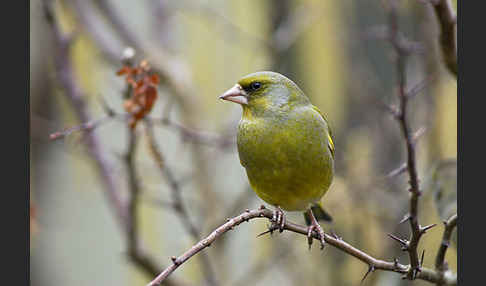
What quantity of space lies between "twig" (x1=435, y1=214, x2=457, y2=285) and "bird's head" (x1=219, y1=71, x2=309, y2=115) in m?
0.87

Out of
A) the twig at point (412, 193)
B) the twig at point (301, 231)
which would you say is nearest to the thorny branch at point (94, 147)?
the twig at point (301, 231)

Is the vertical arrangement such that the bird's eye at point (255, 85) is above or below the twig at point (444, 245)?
above

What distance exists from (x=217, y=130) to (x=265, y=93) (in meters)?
2.71

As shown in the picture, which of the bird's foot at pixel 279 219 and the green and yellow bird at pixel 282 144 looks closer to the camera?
the bird's foot at pixel 279 219

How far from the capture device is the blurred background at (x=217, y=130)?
470 cm

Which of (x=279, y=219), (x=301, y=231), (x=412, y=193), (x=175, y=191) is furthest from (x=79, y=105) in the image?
(x=412, y=193)

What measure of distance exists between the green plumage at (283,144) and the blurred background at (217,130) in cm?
181

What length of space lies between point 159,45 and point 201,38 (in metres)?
0.81

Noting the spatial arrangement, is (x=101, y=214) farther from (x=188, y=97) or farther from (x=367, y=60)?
(x=367, y=60)

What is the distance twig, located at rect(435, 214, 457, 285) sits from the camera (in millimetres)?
2055

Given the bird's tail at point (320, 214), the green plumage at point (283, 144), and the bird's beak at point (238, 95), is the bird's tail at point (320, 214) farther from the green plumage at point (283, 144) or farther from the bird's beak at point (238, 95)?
the bird's beak at point (238, 95)

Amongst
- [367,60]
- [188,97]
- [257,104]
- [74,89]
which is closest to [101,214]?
[188,97]

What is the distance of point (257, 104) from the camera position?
265 cm

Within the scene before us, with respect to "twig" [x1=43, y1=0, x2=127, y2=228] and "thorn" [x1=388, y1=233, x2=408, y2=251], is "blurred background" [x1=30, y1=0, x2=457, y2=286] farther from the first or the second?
"thorn" [x1=388, y1=233, x2=408, y2=251]
